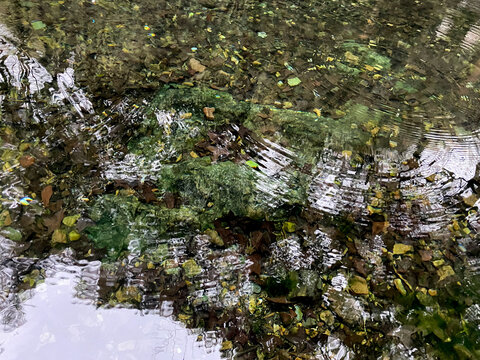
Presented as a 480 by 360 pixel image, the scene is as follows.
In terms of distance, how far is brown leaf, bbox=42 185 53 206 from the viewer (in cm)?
227

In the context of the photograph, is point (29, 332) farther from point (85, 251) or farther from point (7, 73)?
point (7, 73)

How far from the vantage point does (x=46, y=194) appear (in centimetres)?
230

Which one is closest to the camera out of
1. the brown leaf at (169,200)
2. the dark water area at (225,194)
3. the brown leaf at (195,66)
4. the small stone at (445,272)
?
the dark water area at (225,194)

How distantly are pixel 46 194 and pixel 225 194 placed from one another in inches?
47.3

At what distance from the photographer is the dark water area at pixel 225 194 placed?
196 centimetres

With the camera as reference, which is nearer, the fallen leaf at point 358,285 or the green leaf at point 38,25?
the fallen leaf at point 358,285

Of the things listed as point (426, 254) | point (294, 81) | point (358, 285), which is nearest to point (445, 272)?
point (426, 254)

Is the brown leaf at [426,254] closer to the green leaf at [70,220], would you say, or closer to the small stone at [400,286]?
the small stone at [400,286]

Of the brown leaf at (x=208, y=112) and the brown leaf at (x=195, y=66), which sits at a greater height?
the brown leaf at (x=195, y=66)

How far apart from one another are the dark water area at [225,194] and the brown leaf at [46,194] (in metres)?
0.01

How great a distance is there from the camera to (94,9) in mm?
3838

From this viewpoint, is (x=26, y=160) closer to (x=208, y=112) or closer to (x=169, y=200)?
(x=169, y=200)

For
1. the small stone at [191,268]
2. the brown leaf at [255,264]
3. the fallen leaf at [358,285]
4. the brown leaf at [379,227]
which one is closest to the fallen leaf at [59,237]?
the small stone at [191,268]

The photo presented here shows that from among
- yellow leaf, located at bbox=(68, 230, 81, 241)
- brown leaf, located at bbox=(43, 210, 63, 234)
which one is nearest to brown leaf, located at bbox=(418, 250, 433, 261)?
yellow leaf, located at bbox=(68, 230, 81, 241)
